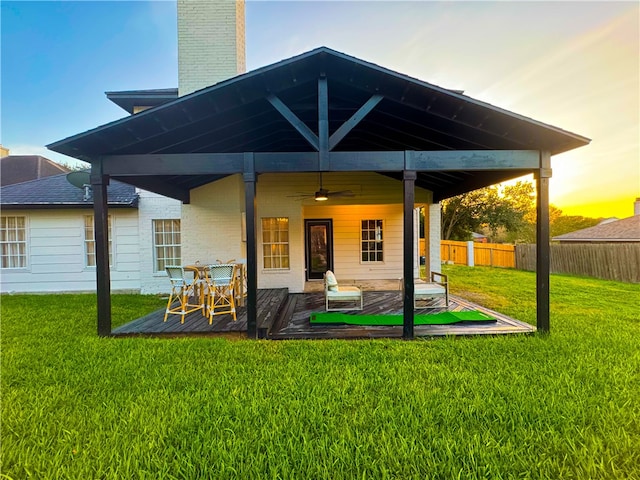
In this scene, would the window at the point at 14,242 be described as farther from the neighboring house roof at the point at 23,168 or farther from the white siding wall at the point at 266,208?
the neighboring house roof at the point at 23,168

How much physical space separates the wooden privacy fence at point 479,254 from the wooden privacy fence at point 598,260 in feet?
4.05

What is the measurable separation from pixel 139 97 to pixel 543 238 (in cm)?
1104

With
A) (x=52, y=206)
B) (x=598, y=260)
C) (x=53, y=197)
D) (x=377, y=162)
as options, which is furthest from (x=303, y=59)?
(x=598, y=260)

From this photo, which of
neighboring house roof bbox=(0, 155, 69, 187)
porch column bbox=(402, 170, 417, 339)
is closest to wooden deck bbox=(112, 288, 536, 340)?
porch column bbox=(402, 170, 417, 339)

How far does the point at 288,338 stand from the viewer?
462 cm

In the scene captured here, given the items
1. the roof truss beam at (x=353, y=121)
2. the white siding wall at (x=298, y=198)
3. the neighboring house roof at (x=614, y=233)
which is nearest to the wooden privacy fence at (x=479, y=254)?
the neighboring house roof at (x=614, y=233)

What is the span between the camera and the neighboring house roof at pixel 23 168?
15961mm

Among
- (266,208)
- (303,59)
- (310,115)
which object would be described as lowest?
(266,208)

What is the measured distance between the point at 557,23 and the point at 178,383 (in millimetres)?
13587

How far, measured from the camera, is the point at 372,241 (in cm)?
1011

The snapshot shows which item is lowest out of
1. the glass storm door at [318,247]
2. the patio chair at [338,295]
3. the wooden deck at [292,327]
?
the wooden deck at [292,327]

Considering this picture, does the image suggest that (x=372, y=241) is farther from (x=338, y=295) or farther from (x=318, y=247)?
(x=338, y=295)

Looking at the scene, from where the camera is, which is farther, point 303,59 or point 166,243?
point 166,243

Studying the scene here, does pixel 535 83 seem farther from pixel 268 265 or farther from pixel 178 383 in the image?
pixel 178 383
